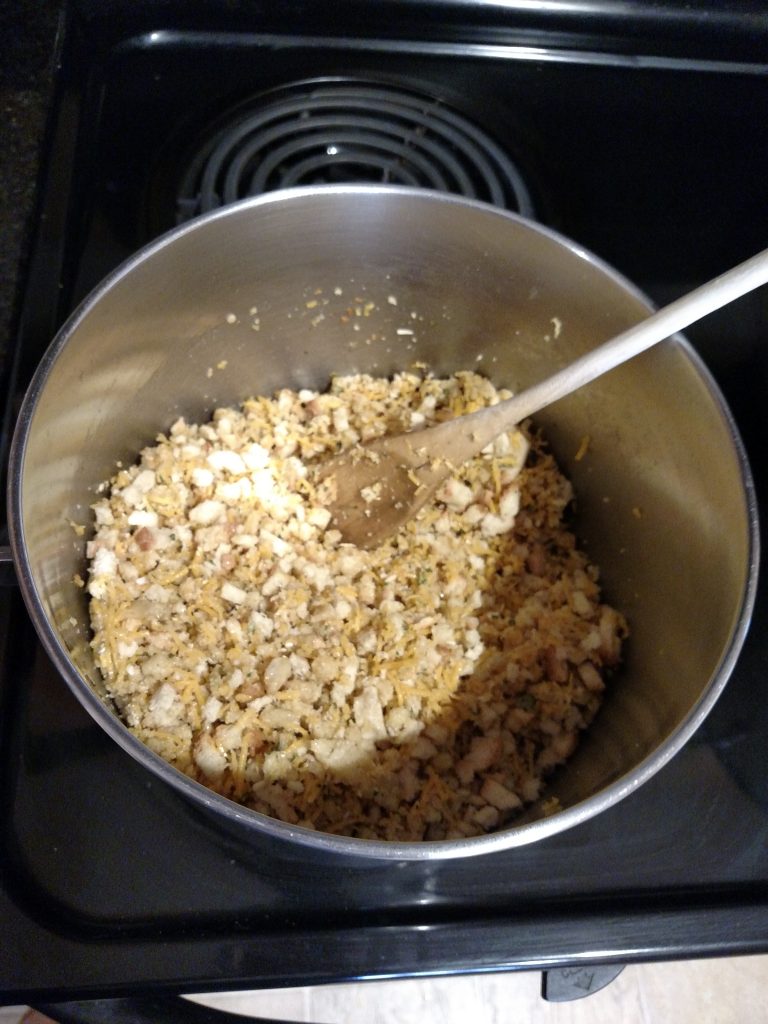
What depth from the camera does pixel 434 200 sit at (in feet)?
2.60

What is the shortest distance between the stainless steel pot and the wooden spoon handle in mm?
43

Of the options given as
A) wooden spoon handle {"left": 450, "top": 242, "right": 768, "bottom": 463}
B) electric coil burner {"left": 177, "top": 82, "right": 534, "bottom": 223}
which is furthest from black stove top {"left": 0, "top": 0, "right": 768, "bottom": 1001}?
wooden spoon handle {"left": 450, "top": 242, "right": 768, "bottom": 463}

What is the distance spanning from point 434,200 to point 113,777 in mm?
610

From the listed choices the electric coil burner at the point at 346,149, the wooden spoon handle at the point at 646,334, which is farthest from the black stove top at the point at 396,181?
the wooden spoon handle at the point at 646,334

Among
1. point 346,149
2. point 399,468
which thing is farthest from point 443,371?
point 346,149

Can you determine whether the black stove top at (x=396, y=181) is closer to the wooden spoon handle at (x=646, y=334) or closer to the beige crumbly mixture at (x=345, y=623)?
the beige crumbly mixture at (x=345, y=623)

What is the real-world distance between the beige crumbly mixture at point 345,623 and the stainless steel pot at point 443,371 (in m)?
0.03

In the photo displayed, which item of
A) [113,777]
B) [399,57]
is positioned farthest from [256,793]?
[399,57]

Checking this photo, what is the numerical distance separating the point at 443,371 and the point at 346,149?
0.29 meters

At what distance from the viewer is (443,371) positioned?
1.00 metres

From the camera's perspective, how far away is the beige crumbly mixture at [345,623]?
0.75m

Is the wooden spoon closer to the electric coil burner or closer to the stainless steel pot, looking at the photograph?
the stainless steel pot

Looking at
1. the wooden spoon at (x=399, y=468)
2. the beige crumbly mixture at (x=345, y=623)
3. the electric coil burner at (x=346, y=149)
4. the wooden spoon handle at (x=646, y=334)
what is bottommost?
the beige crumbly mixture at (x=345, y=623)

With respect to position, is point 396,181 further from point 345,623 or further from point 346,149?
point 345,623
